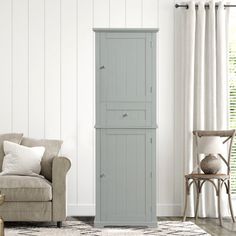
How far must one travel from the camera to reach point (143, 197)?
6594 millimetres

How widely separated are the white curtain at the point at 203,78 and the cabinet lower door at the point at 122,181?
3.36 feet

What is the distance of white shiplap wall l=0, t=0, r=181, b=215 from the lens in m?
7.60

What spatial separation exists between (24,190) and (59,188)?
340 millimetres

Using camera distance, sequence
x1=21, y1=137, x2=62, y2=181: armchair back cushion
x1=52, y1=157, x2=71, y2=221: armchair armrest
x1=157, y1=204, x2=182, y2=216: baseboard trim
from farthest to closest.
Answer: x1=157, y1=204, x2=182, y2=216: baseboard trim
x1=21, y1=137, x2=62, y2=181: armchair back cushion
x1=52, y1=157, x2=71, y2=221: armchair armrest

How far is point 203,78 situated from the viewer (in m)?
7.53

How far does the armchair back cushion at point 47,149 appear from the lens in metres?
6.97

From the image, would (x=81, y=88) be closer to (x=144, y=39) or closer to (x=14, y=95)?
(x=14, y=95)

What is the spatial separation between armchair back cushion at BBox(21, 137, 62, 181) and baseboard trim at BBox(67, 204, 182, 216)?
773mm

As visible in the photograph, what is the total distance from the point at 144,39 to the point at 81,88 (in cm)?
131

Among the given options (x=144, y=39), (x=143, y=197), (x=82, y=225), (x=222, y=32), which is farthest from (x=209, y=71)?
(x=82, y=225)

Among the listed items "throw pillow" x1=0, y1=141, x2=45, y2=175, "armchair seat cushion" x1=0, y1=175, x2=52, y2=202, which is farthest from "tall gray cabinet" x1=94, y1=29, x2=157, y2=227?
"throw pillow" x1=0, y1=141, x2=45, y2=175

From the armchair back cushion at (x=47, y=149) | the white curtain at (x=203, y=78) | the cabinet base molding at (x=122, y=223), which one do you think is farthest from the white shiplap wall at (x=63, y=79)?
the cabinet base molding at (x=122, y=223)

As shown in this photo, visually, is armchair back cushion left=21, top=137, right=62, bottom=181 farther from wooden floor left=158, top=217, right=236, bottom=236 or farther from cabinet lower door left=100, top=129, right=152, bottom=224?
wooden floor left=158, top=217, right=236, bottom=236

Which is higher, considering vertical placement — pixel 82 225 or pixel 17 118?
pixel 17 118
